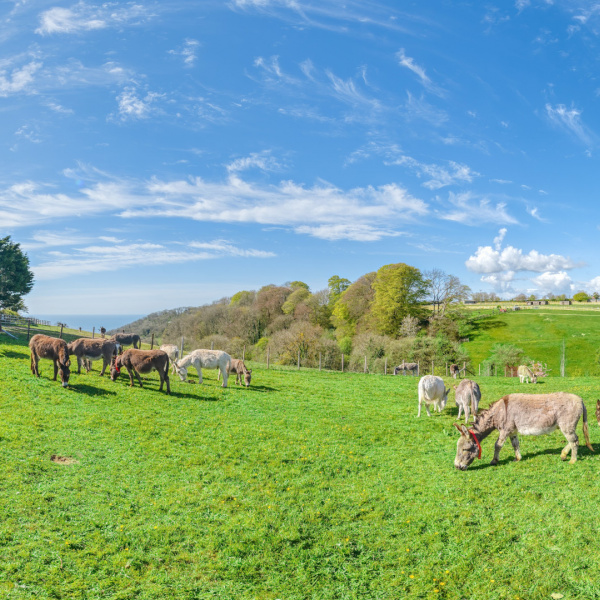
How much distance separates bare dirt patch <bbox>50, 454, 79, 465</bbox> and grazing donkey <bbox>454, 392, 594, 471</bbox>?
11518 mm

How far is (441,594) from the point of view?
713 cm

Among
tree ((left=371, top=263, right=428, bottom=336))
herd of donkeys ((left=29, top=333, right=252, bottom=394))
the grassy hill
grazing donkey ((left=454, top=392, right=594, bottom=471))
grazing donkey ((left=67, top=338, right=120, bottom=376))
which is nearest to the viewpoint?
grazing donkey ((left=454, top=392, right=594, bottom=471))

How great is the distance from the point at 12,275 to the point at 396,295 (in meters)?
51.4

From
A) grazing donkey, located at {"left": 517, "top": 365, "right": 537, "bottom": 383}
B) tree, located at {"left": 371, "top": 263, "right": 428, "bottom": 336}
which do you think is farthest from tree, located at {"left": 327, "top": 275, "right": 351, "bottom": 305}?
grazing donkey, located at {"left": 517, "top": 365, "right": 537, "bottom": 383}

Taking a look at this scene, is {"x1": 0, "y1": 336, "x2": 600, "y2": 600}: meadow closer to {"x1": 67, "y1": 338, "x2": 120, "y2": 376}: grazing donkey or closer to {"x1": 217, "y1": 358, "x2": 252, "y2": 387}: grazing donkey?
{"x1": 67, "y1": 338, "x2": 120, "y2": 376}: grazing donkey

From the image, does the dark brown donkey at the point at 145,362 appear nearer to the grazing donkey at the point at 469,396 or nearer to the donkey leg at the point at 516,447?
the grazing donkey at the point at 469,396

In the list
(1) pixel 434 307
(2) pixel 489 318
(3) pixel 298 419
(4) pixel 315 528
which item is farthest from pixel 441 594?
(2) pixel 489 318

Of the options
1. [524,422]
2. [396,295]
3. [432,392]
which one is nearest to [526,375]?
[432,392]

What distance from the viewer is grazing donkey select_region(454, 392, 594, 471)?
1169 centimetres

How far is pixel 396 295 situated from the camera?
194 ft

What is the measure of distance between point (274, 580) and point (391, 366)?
43.5m

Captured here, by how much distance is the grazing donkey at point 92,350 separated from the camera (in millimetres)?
21547

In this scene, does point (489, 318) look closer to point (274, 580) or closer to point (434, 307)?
point (434, 307)

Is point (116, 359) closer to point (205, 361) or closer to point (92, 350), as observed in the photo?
point (92, 350)
